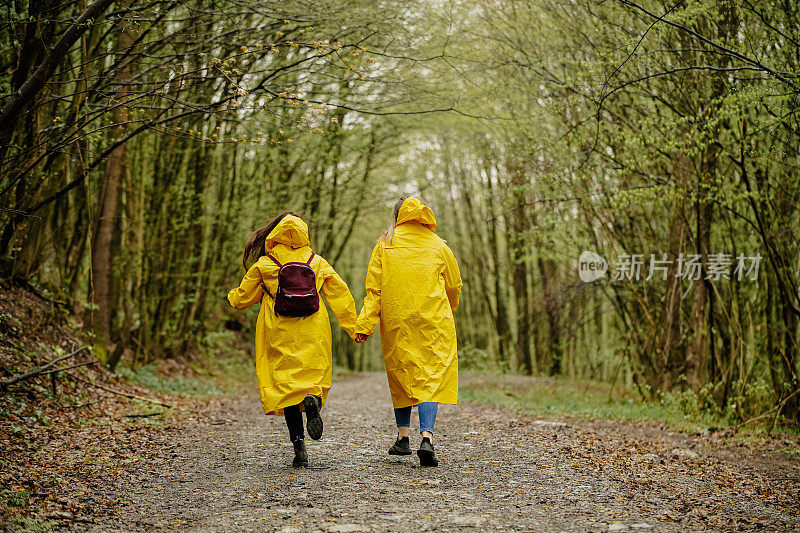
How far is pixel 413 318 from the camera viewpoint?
4.84 metres

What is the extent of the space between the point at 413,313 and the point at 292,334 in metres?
0.90

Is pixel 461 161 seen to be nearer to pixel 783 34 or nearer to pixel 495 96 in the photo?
pixel 495 96

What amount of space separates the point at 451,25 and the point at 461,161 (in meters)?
10.5

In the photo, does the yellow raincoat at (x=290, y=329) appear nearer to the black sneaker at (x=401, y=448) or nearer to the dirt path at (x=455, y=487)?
the dirt path at (x=455, y=487)

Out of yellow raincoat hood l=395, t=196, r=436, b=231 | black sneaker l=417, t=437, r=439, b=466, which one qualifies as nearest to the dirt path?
black sneaker l=417, t=437, r=439, b=466

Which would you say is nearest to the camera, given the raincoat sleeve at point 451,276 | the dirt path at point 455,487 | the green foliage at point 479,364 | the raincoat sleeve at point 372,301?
the dirt path at point 455,487

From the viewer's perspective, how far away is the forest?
20.1 feet

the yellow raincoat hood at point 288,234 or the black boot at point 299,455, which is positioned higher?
the yellow raincoat hood at point 288,234

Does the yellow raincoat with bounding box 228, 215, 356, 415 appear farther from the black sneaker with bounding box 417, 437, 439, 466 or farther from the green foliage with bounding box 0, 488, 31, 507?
the green foliage with bounding box 0, 488, 31, 507

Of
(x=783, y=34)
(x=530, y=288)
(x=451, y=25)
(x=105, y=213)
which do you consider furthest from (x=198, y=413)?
(x=530, y=288)

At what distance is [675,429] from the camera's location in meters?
7.46

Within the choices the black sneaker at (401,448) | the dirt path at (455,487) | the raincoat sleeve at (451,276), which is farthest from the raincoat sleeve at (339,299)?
the dirt path at (455,487)

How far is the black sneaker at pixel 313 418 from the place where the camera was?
450 cm

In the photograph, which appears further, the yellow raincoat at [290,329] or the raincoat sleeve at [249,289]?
the raincoat sleeve at [249,289]
